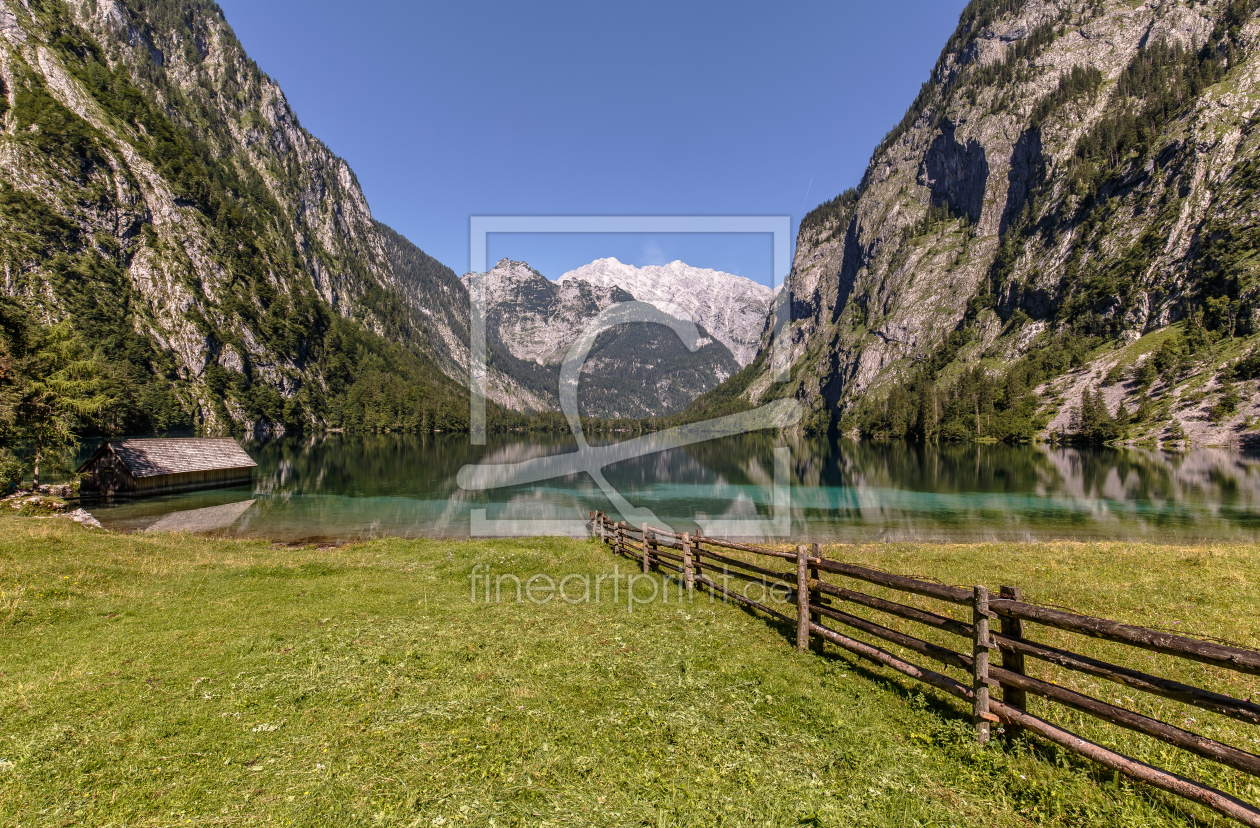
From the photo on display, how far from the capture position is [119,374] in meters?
107

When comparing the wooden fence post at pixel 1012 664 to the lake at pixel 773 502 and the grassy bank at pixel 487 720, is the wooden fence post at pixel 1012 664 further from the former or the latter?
the lake at pixel 773 502

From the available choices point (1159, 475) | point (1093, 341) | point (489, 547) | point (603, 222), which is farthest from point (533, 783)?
point (1093, 341)

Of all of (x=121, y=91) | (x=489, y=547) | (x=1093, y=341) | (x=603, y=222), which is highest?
(x=121, y=91)

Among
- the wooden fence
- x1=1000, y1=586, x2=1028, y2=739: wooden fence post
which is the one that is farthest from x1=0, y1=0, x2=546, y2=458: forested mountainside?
x1=1000, y1=586, x2=1028, y2=739: wooden fence post

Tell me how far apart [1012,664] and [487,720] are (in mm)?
7778

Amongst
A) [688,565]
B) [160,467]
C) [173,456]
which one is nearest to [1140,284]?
[688,565]

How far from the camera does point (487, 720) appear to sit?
8.36 m

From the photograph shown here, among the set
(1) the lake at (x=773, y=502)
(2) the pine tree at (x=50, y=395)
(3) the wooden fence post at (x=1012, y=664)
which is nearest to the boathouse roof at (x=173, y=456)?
(1) the lake at (x=773, y=502)

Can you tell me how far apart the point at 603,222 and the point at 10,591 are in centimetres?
2434

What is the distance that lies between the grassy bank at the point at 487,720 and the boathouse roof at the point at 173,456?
4068 cm

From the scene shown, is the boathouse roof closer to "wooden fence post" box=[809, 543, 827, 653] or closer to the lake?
the lake

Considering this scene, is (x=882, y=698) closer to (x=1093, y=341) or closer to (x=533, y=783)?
(x=533, y=783)

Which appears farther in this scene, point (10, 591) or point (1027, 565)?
point (1027, 565)

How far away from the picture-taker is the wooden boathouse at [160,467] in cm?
4616
